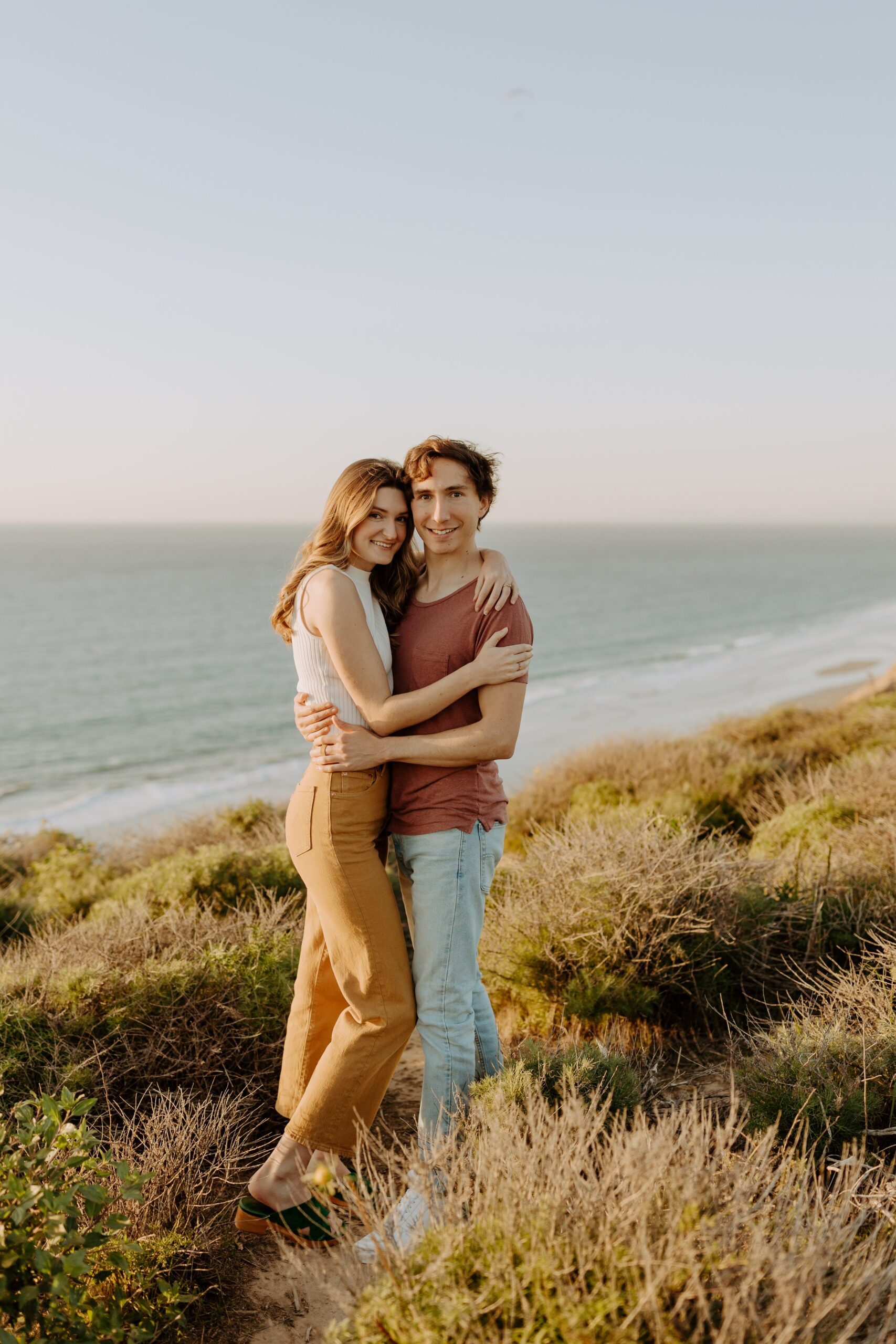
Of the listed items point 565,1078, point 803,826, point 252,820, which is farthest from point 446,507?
point 252,820

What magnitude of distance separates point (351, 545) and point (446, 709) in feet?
2.48

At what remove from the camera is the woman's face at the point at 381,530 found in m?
3.48

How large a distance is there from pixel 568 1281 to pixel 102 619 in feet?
187

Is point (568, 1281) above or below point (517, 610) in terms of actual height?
below

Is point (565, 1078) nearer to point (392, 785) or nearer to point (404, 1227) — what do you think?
point (404, 1227)

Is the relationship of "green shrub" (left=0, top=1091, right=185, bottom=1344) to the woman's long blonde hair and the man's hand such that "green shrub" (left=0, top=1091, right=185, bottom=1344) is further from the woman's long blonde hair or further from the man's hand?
the woman's long blonde hair

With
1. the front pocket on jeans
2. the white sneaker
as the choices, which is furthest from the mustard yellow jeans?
the white sneaker

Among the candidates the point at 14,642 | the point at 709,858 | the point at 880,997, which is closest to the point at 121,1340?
the point at 880,997

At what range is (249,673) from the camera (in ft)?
113

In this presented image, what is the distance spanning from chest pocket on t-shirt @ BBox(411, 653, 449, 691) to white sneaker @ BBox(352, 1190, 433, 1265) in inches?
67.4

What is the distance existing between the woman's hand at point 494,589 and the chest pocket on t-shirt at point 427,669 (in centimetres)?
24

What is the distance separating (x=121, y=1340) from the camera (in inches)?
101

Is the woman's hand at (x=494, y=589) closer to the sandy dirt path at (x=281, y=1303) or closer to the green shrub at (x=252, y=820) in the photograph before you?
the sandy dirt path at (x=281, y=1303)

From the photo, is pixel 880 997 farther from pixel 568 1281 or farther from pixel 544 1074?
pixel 568 1281
